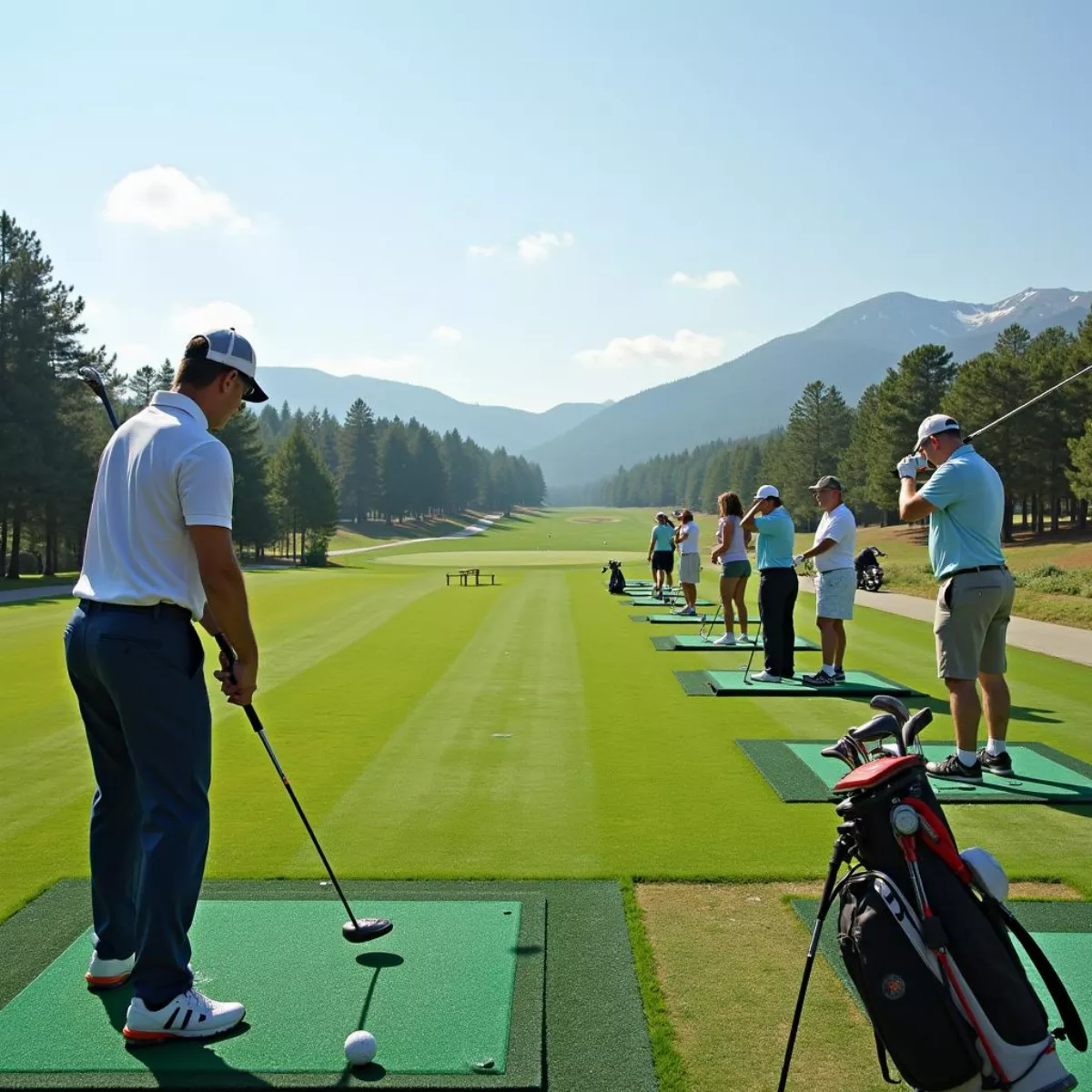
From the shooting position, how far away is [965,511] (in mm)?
7258

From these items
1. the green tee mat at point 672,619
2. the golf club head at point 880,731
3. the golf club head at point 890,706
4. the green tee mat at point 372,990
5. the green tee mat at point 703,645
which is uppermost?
the golf club head at point 890,706

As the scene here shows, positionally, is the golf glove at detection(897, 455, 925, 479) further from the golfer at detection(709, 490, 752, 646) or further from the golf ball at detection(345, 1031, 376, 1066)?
the golfer at detection(709, 490, 752, 646)

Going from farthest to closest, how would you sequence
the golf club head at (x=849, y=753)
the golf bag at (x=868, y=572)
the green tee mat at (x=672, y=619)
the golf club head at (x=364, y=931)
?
the golf bag at (x=868, y=572) → the green tee mat at (x=672, y=619) → the golf club head at (x=364, y=931) → the golf club head at (x=849, y=753)

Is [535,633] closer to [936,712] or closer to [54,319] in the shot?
[936,712]

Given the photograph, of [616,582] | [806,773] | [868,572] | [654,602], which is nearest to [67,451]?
[616,582]

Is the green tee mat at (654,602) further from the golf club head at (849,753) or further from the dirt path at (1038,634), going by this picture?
the golf club head at (849,753)

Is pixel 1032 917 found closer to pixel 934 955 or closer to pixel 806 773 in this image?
pixel 934 955

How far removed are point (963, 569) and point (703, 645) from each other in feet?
27.6

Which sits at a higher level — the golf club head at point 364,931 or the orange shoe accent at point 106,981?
the golf club head at point 364,931

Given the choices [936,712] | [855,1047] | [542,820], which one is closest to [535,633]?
[936,712]

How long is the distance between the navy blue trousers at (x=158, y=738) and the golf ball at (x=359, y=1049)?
26.4 inches

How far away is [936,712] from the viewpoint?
1053 cm

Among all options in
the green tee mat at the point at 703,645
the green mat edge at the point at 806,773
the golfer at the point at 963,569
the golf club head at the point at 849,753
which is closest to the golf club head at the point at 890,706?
the golf club head at the point at 849,753

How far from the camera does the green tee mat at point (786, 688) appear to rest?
444 inches
